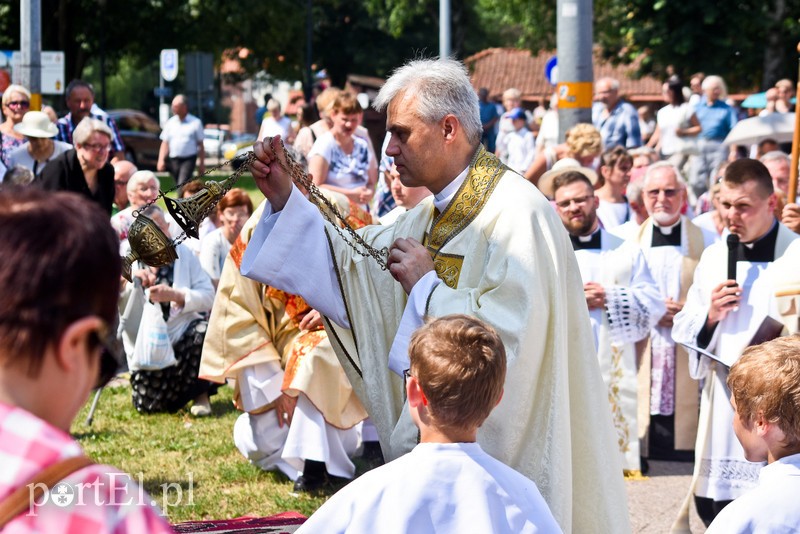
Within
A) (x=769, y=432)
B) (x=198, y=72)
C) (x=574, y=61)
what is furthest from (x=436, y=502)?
(x=198, y=72)

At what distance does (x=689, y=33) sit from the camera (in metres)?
26.5

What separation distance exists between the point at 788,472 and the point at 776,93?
37.7 ft

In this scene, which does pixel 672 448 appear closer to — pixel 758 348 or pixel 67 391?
pixel 758 348

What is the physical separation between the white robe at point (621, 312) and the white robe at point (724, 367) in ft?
3.59

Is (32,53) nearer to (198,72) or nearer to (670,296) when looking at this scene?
(670,296)

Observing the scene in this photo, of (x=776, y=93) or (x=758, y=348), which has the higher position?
(x=776, y=93)

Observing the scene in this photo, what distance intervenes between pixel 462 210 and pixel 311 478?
3132mm

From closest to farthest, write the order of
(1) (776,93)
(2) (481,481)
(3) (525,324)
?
(2) (481,481), (3) (525,324), (1) (776,93)

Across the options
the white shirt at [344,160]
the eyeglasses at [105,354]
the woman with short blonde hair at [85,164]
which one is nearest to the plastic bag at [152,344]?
the woman with short blonde hair at [85,164]

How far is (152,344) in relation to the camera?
8.12 meters

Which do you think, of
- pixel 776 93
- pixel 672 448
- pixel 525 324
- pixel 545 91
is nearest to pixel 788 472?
pixel 525 324

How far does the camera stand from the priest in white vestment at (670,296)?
288 inches

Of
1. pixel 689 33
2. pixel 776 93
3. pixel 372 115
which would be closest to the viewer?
pixel 776 93

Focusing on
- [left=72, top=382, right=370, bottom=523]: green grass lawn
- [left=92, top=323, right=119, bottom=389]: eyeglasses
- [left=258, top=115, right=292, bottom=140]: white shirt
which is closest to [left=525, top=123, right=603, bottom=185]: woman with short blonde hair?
[left=72, top=382, right=370, bottom=523]: green grass lawn
